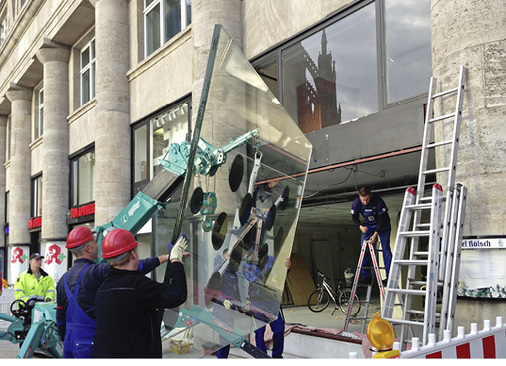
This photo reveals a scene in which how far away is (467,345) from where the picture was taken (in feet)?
11.0

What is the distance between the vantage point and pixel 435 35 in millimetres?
5277

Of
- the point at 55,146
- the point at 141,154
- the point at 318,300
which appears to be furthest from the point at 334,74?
the point at 55,146

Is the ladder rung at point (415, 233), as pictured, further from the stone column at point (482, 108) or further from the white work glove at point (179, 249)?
the white work glove at point (179, 249)

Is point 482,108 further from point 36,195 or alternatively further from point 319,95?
point 36,195

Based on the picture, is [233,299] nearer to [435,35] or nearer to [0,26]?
[435,35]

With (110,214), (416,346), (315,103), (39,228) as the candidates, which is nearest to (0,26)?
(39,228)

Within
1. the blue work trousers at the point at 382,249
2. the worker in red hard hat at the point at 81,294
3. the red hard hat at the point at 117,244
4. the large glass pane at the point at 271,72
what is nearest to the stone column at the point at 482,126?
the blue work trousers at the point at 382,249

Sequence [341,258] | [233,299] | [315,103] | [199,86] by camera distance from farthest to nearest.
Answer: [341,258], [199,86], [315,103], [233,299]

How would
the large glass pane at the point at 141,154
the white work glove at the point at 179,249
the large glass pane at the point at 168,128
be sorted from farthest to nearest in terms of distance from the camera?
the large glass pane at the point at 141,154 → the large glass pane at the point at 168,128 → the white work glove at the point at 179,249

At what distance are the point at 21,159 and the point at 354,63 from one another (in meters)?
19.7

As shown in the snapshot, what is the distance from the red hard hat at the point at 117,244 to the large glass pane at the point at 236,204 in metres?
0.48

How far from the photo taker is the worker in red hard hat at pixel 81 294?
12.7 ft

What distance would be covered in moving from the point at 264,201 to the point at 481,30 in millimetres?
3091

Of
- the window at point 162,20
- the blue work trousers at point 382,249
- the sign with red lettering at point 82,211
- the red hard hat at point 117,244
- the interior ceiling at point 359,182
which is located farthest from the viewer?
the sign with red lettering at point 82,211
